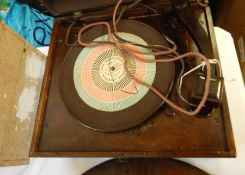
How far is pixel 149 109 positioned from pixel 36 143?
307 millimetres

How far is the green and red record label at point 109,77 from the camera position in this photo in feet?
2.23

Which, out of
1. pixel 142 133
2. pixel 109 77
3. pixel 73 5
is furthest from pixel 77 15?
pixel 142 133

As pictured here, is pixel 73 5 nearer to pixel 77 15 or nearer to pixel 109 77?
pixel 77 15

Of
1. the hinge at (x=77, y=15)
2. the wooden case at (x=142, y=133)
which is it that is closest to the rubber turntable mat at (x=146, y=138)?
the wooden case at (x=142, y=133)

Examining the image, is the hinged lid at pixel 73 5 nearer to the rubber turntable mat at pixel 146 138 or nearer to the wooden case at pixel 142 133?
the wooden case at pixel 142 133

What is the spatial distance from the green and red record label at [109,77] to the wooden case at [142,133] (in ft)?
0.22

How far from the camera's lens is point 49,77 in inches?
31.4

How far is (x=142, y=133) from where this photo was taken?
662mm

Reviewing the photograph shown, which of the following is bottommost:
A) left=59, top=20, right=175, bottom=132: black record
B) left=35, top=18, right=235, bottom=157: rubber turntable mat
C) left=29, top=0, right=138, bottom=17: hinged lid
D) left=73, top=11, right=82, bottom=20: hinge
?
left=35, top=18, right=235, bottom=157: rubber turntable mat

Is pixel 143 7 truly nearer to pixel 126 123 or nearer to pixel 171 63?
pixel 171 63

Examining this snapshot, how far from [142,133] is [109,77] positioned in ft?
0.55

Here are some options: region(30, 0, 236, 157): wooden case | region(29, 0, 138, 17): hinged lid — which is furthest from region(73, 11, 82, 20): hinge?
region(30, 0, 236, 157): wooden case

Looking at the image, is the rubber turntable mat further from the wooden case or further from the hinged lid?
the hinged lid

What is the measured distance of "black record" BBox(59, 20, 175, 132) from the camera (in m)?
0.66
